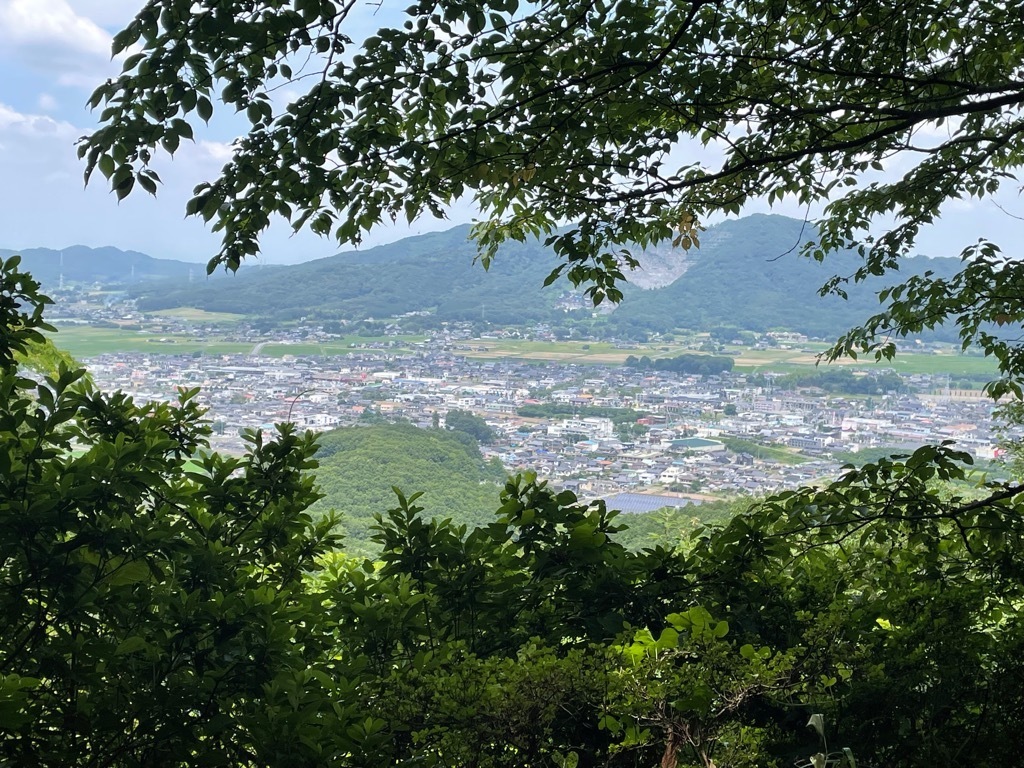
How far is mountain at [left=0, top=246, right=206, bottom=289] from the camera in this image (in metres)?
15.8

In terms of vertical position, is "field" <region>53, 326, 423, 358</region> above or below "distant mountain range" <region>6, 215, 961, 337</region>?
below

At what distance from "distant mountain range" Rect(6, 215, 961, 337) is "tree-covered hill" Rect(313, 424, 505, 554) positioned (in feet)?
32.0

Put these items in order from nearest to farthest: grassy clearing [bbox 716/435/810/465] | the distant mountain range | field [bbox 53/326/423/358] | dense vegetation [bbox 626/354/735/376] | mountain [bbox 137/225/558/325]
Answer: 1. grassy clearing [bbox 716/435/810/465]
2. field [bbox 53/326/423/358]
3. dense vegetation [bbox 626/354/735/376]
4. mountain [bbox 137/225/558/325]
5. the distant mountain range

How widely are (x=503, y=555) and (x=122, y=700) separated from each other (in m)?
1.15

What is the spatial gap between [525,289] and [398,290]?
11.7 ft

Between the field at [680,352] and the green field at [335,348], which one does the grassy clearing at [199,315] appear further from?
the field at [680,352]

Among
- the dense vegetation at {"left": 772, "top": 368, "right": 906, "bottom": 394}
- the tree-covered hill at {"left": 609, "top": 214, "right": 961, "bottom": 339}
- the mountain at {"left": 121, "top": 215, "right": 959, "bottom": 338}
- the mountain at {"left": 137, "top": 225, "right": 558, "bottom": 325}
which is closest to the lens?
the dense vegetation at {"left": 772, "top": 368, "right": 906, "bottom": 394}

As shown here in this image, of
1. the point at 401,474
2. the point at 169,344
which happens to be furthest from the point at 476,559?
the point at 169,344

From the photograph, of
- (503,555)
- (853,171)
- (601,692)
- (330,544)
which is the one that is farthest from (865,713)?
(853,171)

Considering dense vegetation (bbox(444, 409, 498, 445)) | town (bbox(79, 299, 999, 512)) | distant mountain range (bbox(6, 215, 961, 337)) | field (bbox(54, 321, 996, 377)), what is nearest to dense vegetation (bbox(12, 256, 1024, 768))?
town (bbox(79, 299, 999, 512))

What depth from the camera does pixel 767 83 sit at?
133 inches

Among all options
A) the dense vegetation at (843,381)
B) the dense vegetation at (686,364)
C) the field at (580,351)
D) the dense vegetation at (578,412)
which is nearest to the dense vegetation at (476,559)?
the dense vegetation at (578,412)

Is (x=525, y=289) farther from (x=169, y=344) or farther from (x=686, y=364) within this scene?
(x=169, y=344)

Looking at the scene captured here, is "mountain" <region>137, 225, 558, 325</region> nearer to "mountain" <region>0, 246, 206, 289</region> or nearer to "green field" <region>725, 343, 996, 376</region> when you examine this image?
"mountain" <region>0, 246, 206, 289</region>
